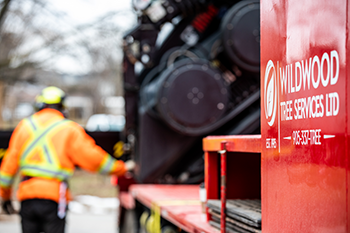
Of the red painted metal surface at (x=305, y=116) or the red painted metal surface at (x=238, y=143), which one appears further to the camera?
the red painted metal surface at (x=238, y=143)

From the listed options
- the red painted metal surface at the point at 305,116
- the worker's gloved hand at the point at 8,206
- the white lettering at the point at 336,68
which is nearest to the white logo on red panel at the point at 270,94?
the red painted metal surface at the point at 305,116

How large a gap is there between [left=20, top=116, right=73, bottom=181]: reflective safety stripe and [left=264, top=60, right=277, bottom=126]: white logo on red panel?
2651 millimetres

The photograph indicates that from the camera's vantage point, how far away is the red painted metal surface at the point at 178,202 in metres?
3.67

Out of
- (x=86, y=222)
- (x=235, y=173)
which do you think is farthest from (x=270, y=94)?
(x=86, y=222)

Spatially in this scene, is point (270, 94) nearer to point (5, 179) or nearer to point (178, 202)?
point (178, 202)

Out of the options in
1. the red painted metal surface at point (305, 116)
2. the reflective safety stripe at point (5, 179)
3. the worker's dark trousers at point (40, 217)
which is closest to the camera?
the red painted metal surface at point (305, 116)

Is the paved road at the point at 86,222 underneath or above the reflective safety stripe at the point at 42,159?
underneath

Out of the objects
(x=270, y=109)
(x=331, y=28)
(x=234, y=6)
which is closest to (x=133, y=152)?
(x=234, y=6)

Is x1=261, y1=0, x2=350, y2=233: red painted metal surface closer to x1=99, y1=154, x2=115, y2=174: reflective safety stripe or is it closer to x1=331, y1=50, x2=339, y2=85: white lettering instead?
x1=331, y1=50, x2=339, y2=85: white lettering

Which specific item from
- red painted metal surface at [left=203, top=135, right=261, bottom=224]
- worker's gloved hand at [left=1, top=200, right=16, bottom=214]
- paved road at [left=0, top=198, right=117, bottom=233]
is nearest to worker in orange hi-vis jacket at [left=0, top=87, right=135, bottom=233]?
worker's gloved hand at [left=1, top=200, right=16, bottom=214]

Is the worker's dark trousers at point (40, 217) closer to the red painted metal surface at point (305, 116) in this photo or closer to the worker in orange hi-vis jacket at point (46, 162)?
the worker in orange hi-vis jacket at point (46, 162)

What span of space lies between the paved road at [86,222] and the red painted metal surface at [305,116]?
23.1 ft

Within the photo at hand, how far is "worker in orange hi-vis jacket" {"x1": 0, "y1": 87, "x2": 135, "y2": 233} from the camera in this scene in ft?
15.2

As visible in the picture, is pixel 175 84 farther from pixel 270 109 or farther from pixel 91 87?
pixel 91 87
